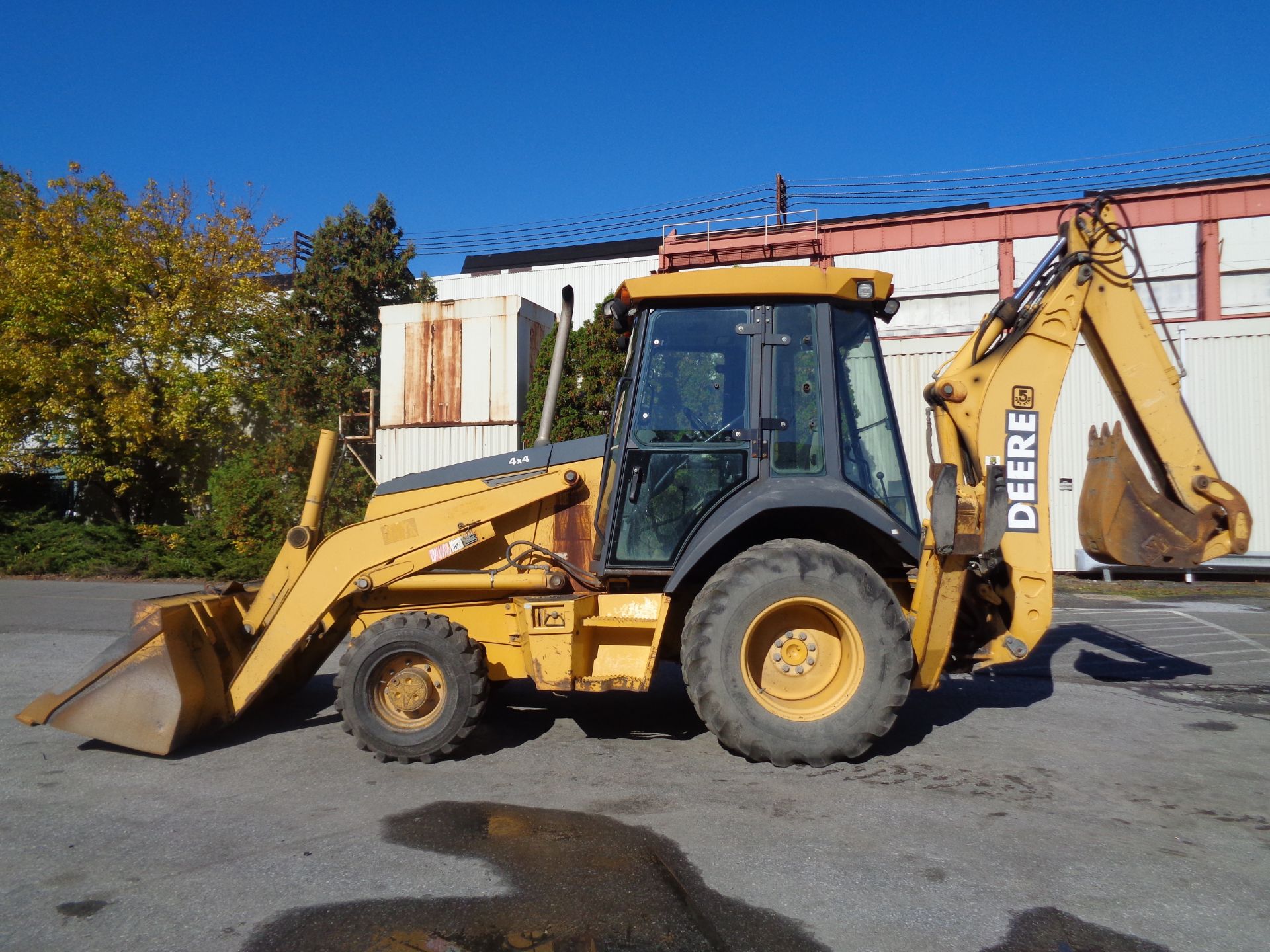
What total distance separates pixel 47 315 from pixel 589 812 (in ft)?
56.9

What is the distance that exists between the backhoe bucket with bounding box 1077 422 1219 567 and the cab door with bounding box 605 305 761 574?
231cm

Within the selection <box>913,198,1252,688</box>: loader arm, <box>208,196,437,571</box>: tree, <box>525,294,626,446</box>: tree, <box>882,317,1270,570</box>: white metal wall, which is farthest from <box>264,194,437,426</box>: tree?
<box>913,198,1252,688</box>: loader arm

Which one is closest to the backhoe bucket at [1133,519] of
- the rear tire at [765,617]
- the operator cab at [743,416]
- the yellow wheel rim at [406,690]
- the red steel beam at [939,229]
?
the operator cab at [743,416]

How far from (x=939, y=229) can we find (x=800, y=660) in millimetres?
18192

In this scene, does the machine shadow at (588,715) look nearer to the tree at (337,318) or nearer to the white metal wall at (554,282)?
the tree at (337,318)

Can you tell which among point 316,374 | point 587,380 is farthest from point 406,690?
point 316,374

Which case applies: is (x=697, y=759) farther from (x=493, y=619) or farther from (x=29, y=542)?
(x=29, y=542)

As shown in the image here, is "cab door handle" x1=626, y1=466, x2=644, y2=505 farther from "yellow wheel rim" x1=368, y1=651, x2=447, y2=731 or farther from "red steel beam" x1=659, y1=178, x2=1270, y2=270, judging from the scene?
"red steel beam" x1=659, y1=178, x2=1270, y2=270

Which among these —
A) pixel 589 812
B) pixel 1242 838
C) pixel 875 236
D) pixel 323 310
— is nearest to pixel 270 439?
pixel 323 310

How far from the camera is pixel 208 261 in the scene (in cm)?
1839

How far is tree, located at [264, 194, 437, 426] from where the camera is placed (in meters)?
20.2

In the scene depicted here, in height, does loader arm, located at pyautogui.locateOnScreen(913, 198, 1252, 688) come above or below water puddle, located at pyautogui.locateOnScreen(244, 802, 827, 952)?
above

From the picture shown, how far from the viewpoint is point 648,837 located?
13.2ft

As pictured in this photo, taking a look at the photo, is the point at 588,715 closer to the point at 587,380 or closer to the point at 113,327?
the point at 587,380
